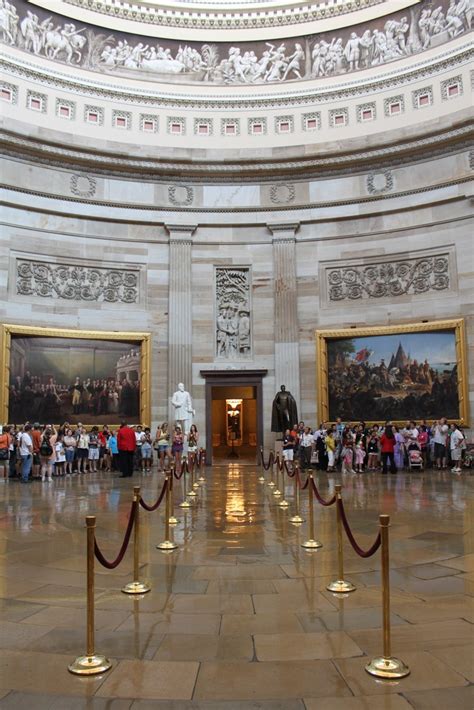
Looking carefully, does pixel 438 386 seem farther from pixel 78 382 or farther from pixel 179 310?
pixel 78 382

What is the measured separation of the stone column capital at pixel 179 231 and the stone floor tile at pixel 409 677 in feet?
78.2

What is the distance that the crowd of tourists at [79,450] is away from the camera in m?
18.4

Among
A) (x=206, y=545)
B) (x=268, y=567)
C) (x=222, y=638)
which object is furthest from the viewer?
(x=206, y=545)

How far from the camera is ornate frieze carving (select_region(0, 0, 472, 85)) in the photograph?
85.7 ft

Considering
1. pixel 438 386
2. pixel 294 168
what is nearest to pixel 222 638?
pixel 438 386

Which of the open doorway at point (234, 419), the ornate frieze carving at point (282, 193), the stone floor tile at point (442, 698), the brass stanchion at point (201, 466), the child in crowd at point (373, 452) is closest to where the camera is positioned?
the stone floor tile at point (442, 698)

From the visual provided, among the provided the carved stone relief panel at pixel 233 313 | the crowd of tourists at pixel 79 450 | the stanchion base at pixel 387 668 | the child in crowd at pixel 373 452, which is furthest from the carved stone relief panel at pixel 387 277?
the stanchion base at pixel 387 668

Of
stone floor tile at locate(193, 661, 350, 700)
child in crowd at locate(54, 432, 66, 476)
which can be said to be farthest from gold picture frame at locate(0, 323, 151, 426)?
stone floor tile at locate(193, 661, 350, 700)

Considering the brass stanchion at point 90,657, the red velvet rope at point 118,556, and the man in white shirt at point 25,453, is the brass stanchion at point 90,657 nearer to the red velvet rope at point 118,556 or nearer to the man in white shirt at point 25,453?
the red velvet rope at point 118,556

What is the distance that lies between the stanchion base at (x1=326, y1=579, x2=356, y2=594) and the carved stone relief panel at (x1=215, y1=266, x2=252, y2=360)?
20.3 metres

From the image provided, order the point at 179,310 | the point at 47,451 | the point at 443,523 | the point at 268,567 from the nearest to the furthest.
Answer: the point at 268,567
the point at 443,523
the point at 47,451
the point at 179,310

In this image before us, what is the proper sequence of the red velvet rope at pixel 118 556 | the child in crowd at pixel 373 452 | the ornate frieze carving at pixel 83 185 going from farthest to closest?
the ornate frieze carving at pixel 83 185 → the child in crowd at pixel 373 452 → the red velvet rope at pixel 118 556

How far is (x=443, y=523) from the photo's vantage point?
10.4 meters

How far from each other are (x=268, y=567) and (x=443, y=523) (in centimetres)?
428
